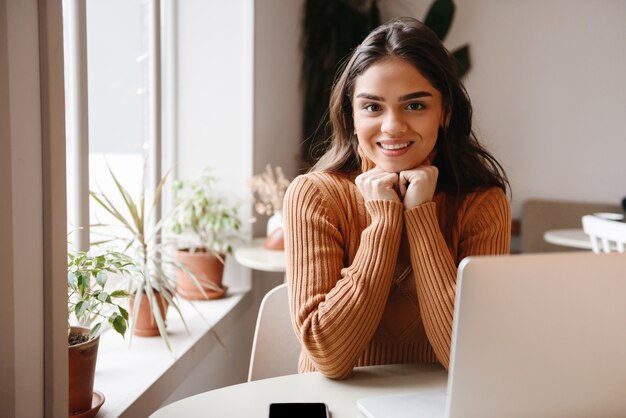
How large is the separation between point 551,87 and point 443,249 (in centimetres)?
314

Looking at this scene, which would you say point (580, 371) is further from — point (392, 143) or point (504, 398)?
point (392, 143)

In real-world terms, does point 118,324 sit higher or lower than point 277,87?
lower

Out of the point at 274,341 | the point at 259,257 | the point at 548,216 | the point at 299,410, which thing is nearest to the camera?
the point at 299,410

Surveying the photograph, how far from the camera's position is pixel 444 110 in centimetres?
133

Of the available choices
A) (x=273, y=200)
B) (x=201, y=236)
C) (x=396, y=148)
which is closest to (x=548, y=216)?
(x=273, y=200)

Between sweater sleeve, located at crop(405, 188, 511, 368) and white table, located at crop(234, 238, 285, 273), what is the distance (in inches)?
37.3

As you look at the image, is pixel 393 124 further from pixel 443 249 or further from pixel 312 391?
pixel 312 391

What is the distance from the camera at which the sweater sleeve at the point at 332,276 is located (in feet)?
3.56

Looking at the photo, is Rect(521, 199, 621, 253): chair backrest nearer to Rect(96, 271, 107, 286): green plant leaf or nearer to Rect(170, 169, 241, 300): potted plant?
Rect(170, 169, 241, 300): potted plant

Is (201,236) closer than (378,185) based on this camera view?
No

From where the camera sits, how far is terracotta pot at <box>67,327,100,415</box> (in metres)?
1.20

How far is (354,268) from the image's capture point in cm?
116

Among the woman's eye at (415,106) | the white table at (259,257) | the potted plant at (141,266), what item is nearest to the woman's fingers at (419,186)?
the woman's eye at (415,106)

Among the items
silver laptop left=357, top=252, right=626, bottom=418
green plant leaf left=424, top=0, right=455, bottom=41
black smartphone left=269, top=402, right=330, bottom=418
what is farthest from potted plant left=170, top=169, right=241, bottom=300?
green plant leaf left=424, top=0, right=455, bottom=41
